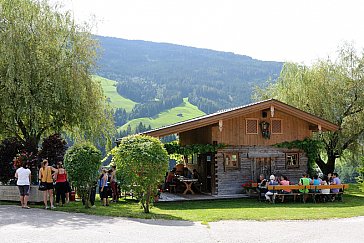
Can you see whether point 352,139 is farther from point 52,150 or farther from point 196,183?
point 52,150

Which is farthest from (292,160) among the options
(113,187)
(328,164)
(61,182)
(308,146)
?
(61,182)

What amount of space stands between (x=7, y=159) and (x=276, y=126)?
40.4ft

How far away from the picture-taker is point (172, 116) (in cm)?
14625

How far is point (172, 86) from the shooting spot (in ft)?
639

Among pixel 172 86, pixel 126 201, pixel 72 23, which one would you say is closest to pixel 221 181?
pixel 126 201

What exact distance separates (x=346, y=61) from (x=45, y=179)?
1955 centimetres

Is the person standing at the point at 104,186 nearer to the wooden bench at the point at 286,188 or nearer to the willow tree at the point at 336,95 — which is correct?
the wooden bench at the point at 286,188

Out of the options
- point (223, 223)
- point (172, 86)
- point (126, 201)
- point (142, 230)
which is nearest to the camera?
point (142, 230)

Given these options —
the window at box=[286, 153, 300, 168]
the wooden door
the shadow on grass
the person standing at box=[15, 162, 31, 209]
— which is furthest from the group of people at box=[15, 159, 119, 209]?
the window at box=[286, 153, 300, 168]

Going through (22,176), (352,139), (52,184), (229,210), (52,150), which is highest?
(352,139)

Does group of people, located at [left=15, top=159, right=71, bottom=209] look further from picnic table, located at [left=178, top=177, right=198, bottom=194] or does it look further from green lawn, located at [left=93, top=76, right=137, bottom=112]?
green lawn, located at [left=93, top=76, right=137, bottom=112]

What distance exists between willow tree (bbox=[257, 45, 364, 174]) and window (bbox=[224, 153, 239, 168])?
654 centimetres

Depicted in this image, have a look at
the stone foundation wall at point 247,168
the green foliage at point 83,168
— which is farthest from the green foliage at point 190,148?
the green foliage at point 83,168

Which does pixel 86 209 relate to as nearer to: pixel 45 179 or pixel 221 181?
pixel 45 179
